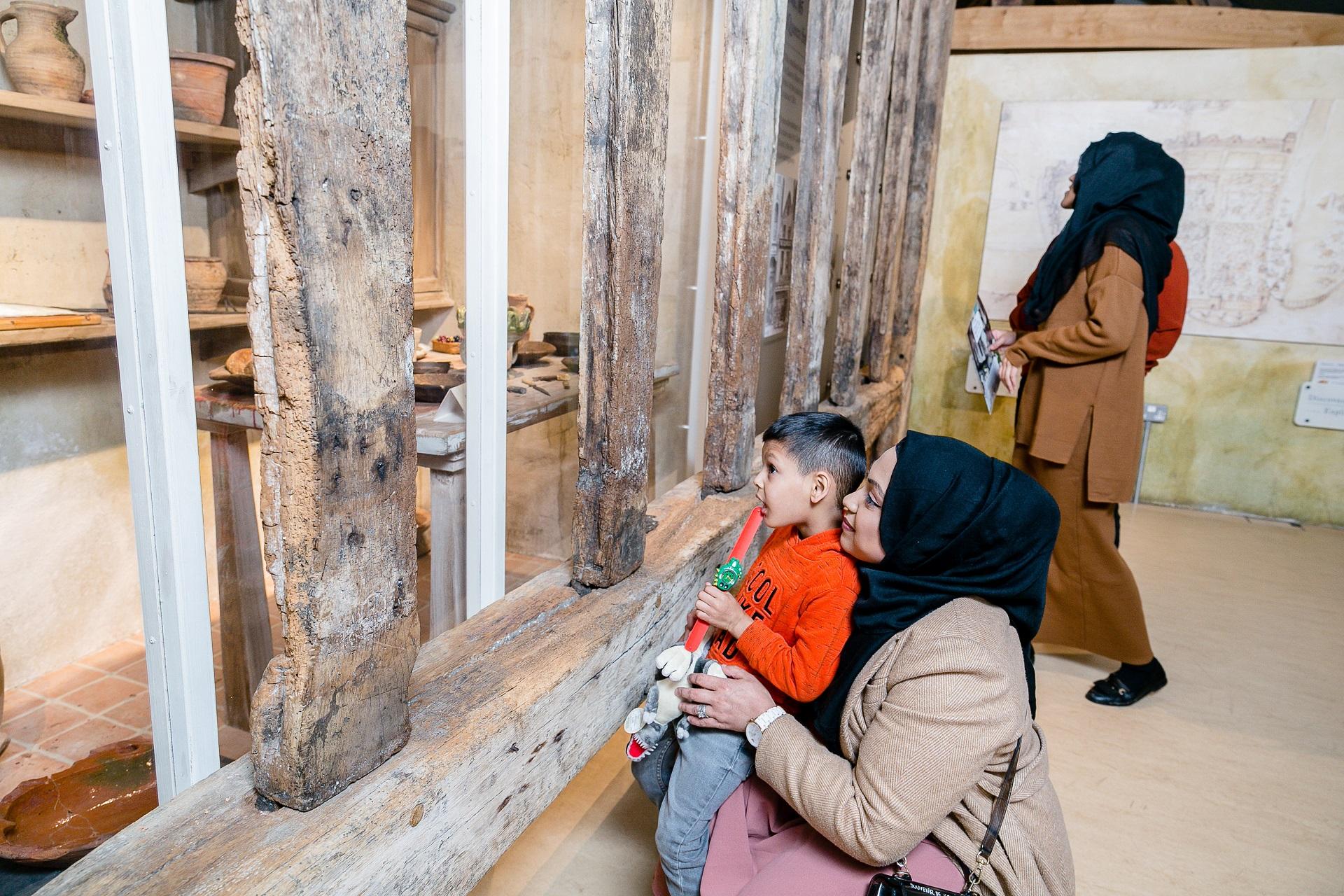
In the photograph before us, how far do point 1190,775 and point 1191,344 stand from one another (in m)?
3.61

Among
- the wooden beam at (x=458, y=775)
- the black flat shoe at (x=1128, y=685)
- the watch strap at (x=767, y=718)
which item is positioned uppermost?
the wooden beam at (x=458, y=775)

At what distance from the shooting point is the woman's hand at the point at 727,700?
1.73 m

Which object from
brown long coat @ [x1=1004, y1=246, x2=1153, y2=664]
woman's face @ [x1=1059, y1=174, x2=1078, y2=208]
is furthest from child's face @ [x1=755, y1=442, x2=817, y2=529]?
woman's face @ [x1=1059, y1=174, x2=1078, y2=208]

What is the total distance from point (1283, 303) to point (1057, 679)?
11.3 feet

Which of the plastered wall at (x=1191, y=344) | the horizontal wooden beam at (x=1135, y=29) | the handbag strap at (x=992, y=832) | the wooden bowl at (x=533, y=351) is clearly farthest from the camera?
the plastered wall at (x=1191, y=344)

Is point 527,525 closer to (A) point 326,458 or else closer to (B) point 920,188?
(A) point 326,458

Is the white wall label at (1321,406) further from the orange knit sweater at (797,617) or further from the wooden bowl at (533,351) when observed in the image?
the wooden bowl at (533,351)

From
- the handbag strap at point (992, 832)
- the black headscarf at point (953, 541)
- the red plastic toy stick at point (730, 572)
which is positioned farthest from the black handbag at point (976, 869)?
the red plastic toy stick at point (730, 572)

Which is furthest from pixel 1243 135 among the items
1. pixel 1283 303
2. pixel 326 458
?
pixel 326 458

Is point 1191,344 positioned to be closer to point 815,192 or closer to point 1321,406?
point 1321,406

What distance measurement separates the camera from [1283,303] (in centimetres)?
536

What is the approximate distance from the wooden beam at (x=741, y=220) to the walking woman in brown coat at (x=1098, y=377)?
1.18m

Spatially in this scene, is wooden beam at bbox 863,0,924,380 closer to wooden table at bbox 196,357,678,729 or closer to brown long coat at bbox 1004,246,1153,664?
brown long coat at bbox 1004,246,1153,664

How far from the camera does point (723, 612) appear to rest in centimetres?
184
